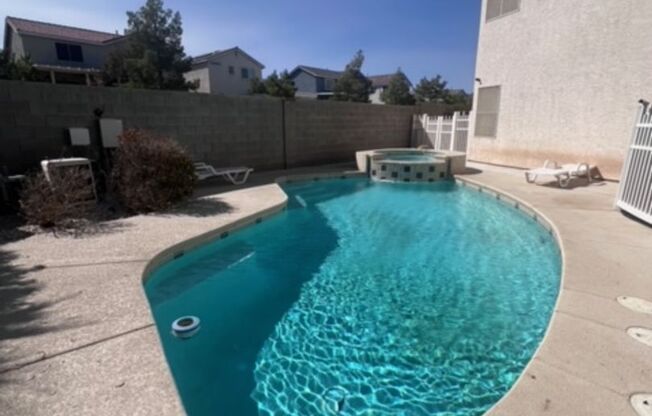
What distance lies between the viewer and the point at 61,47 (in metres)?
24.9

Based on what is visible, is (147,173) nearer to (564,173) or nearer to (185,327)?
(185,327)

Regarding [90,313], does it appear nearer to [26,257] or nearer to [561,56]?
[26,257]

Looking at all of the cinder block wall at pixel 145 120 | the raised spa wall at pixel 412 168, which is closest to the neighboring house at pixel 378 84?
the raised spa wall at pixel 412 168

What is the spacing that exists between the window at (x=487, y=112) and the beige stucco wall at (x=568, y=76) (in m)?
0.27

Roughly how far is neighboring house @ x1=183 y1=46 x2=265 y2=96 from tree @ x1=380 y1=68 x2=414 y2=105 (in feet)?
44.8

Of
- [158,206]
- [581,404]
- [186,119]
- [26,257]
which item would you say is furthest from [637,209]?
[186,119]

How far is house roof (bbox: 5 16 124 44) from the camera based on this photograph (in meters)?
24.2

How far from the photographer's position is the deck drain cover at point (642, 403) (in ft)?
6.03

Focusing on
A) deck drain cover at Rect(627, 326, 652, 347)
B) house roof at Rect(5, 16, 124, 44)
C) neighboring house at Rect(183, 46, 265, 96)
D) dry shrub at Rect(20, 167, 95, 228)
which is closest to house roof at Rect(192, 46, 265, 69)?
neighboring house at Rect(183, 46, 265, 96)

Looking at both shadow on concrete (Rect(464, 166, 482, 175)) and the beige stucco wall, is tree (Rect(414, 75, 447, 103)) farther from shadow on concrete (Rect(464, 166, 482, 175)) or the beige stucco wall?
shadow on concrete (Rect(464, 166, 482, 175))

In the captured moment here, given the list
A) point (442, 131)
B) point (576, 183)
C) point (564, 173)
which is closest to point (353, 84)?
point (442, 131)

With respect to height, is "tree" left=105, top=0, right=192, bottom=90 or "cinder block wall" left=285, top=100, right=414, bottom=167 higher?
"tree" left=105, top=0, right=192, bottom=90

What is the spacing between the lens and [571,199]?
23.3 feet

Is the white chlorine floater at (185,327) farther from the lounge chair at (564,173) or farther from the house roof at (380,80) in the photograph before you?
the house roof at (380,80)
